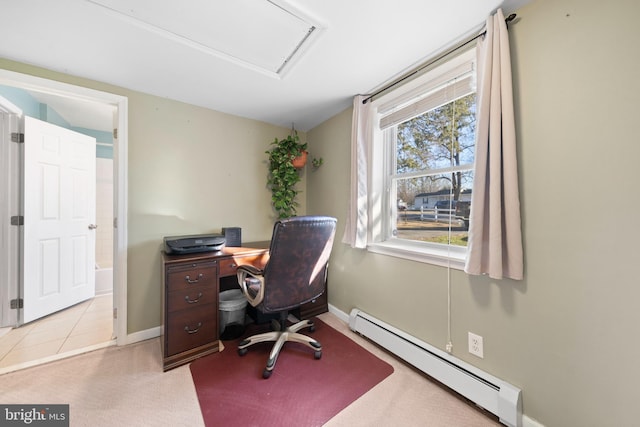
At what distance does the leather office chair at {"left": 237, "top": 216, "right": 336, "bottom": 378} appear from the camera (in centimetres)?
145

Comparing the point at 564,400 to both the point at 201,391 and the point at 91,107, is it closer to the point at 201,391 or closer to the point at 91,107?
the point at 201,391

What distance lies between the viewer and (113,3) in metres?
1.13

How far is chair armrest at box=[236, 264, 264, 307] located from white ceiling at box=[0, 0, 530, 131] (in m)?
1.47

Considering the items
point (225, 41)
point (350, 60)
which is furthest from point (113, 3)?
point (350, 60)

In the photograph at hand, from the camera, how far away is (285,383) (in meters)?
1.46

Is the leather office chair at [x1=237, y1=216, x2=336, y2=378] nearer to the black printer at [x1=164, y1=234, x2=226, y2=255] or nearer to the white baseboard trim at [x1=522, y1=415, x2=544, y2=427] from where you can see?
the black printer at [x1=164, y1=234, x2=226, y2=255]

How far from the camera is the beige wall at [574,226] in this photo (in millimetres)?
902

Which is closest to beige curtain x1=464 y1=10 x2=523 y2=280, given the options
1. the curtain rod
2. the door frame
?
the curtain rod

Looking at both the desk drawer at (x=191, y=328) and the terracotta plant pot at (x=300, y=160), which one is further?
the terracotta plant pot at (x=300, y=160)

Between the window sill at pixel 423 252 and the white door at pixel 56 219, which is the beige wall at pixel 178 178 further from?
the window sill at pixel 423 252

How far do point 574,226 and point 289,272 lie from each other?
1.49 meters

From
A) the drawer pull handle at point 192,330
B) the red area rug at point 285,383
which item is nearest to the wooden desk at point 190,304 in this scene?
the drawer pull handle at point 192,330

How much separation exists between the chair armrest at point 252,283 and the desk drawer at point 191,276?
0.77ft

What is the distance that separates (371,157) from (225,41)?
131 centimetres
